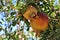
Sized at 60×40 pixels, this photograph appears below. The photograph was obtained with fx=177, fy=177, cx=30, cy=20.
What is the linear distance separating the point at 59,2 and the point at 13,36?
523mm

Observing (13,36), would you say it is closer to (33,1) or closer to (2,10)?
Result: (2,10)

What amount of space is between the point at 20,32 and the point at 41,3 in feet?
1.07

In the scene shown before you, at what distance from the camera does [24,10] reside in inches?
53.0

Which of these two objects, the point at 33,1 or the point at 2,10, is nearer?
the point at 33,1

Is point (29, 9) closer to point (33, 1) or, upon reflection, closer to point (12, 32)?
point (33, 1)

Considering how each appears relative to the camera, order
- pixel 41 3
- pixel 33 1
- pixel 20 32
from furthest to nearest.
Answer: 1. pixel 20 32
2. pixel 41 3
3. pixel 33 1

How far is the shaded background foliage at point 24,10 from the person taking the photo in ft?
4.48

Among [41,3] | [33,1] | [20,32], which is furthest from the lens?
[20,32]

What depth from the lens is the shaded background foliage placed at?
1364mm

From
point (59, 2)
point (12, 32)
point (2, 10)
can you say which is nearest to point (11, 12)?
point (2, 10)

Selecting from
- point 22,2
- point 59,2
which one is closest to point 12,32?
point 22,2

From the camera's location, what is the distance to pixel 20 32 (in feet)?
5.16

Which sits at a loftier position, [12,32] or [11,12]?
[11,12]

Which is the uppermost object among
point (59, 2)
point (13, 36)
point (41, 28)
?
point (59, 2)
